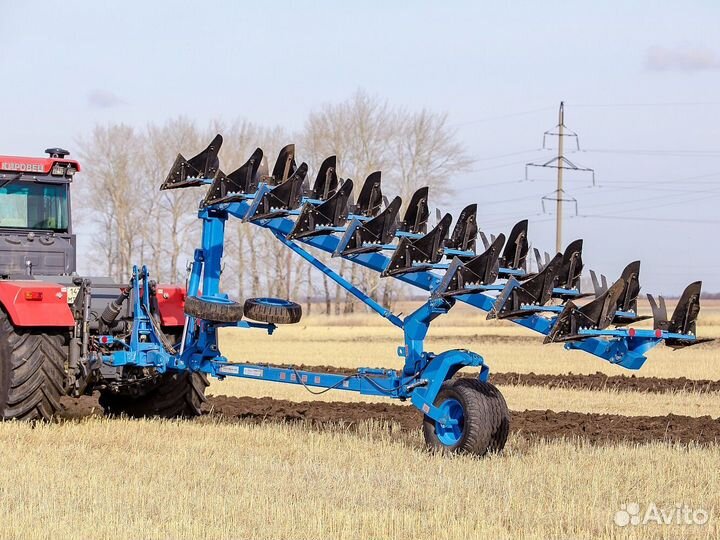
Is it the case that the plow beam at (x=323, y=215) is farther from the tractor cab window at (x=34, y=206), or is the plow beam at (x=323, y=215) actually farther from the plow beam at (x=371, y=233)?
the tractor cab window at (x=34, y=206)

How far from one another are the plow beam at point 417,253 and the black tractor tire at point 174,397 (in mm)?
3432

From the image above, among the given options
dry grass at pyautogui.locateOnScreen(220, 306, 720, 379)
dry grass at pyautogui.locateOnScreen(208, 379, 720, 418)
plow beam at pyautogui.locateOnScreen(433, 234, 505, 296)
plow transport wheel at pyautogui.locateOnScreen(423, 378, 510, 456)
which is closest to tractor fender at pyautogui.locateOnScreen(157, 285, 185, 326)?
plow transport wheel at pyautogui.locateOnScreen(423, 378, 510, 456)

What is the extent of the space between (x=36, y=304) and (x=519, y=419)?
17.8ft

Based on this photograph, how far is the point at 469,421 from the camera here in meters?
8.91

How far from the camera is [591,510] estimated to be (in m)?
6.81

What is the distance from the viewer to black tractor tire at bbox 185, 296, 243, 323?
1029 centimetres

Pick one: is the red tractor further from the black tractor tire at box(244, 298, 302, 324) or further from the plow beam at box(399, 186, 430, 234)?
the plow beam at box(399, 186, 430, 234)

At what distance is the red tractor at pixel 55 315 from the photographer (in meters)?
10.4

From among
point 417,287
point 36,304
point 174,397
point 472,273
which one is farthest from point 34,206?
point 472,273

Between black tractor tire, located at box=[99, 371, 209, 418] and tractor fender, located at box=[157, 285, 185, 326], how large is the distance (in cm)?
65

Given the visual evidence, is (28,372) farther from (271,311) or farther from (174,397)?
(271,311)

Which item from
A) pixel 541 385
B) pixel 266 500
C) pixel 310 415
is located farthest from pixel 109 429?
pixel 541 385

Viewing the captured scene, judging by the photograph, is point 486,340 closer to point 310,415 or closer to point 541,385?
point 541,385
